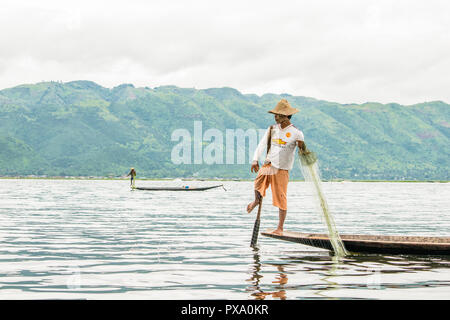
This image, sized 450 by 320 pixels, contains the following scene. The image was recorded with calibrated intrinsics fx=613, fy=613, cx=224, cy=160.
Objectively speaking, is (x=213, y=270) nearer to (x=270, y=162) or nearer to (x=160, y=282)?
(x=160, y=282)

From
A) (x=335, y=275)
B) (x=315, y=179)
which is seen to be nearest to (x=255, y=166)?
(x=315, y=179)

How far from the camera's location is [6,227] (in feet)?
76.2

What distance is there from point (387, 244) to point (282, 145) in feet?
11.5

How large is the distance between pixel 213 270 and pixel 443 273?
15.7ft

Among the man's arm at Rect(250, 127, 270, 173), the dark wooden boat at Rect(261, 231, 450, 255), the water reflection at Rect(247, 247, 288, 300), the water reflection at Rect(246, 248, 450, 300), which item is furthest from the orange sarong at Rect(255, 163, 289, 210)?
the water reflection at Rect(247, 247, 288, 300)

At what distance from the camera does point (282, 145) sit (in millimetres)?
15398

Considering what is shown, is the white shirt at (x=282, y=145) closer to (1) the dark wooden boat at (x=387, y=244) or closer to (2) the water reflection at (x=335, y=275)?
(1) the dark wooden boat at (x=387, y=244)

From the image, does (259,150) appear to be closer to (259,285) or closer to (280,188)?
(280,188)

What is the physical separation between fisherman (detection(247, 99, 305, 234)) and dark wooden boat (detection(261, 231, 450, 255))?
31.1 inches

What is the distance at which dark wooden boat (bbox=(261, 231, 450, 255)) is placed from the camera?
14289 millimetres

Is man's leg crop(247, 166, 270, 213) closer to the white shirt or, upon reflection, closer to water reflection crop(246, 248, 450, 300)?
the white shirt

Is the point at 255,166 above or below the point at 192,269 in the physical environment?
above

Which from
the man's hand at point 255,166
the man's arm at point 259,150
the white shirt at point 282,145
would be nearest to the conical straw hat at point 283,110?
the white shirt at point 282,145
